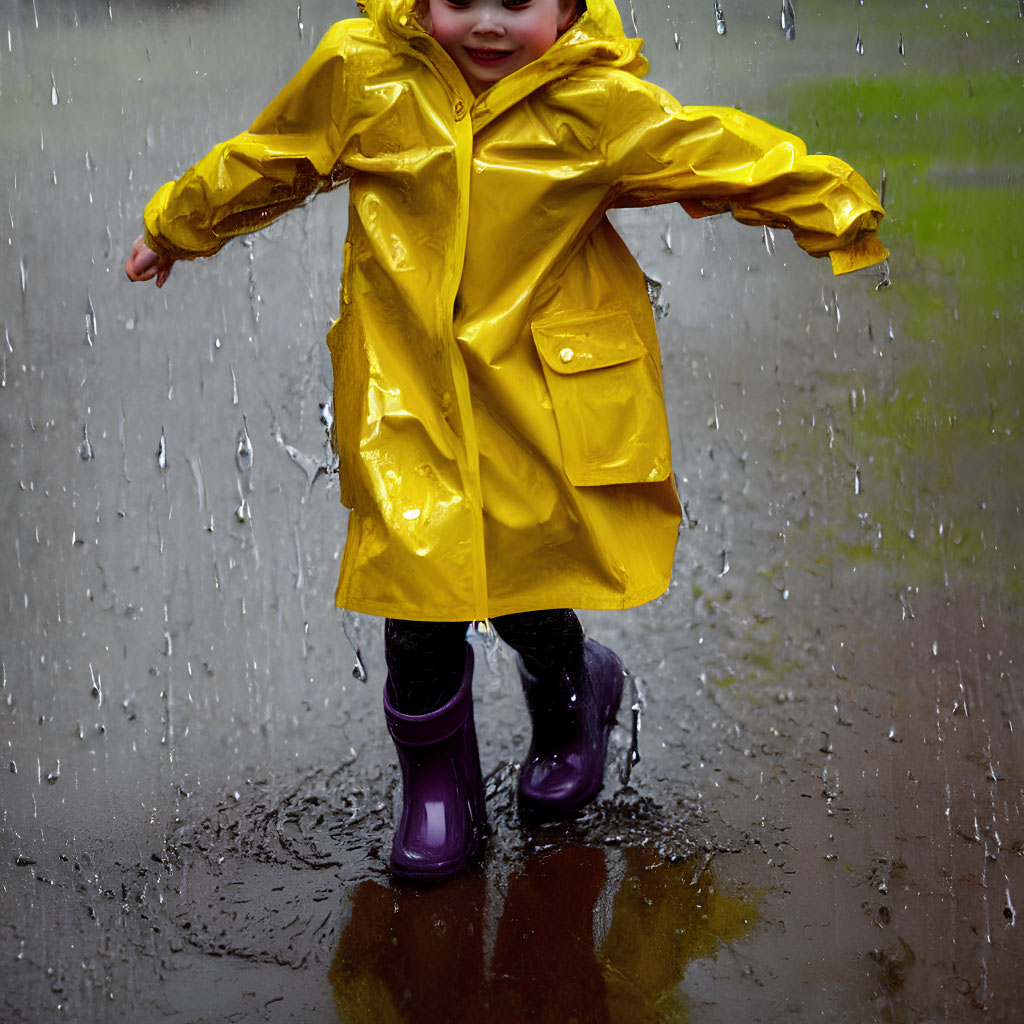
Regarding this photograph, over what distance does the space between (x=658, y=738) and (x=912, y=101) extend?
4398 millimetres

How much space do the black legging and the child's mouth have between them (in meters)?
0.86

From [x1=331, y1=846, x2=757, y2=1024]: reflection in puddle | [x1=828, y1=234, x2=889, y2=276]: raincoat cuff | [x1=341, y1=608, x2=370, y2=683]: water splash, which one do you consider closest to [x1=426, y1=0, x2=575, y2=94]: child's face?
[x1=828, y1=234, x2=889, y2=276]: raincoat cuff

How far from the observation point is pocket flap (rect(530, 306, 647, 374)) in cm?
209

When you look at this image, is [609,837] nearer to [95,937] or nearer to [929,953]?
[929,953]

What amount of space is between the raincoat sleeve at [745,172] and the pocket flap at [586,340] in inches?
8.2

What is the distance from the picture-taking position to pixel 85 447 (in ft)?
13.1

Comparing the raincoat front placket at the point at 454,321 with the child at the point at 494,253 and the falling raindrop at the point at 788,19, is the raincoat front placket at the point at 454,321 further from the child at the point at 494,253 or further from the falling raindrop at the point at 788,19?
the falling raindrop at the point at 788,19

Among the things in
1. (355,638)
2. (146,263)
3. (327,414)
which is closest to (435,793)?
(355,638)

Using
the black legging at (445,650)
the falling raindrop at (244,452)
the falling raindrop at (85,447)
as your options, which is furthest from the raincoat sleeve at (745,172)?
the falling raindrop at (85,447)

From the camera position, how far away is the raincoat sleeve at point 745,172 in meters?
1.98

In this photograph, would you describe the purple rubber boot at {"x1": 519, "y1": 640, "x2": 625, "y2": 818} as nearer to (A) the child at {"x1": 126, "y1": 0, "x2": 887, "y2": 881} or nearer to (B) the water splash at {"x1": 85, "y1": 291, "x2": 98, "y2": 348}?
(A) the child at {"x1": 126, "y1": 0, "x2": 887, "y2": 881}

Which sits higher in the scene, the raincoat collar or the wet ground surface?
the raincoat collar

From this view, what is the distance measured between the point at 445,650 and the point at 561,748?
14.1 inches

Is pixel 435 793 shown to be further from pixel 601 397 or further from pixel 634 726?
pixel 601 397
